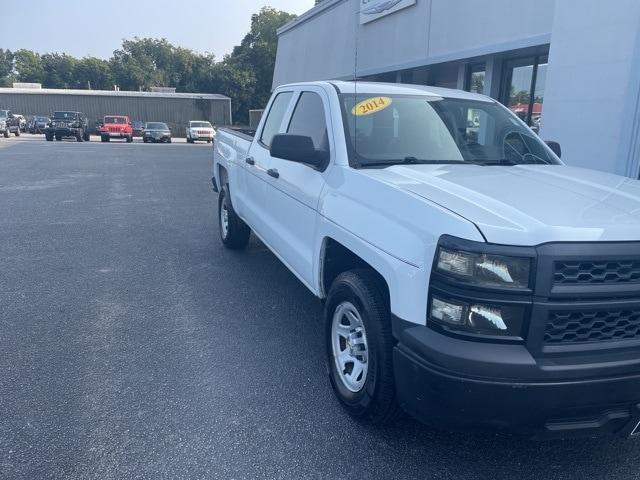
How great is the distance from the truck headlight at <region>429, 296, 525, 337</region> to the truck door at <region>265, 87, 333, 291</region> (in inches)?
56.2

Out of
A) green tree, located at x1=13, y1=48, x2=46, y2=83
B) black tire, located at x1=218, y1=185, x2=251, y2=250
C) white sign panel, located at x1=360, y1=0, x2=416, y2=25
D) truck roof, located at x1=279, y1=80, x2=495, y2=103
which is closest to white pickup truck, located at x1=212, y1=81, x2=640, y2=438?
truck roof, located at x1=279, y1=80, x2=495, y2=103

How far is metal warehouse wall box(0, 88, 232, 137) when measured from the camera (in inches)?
1954

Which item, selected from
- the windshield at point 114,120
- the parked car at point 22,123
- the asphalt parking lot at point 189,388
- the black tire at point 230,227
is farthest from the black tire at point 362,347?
the parked car at point 22,123

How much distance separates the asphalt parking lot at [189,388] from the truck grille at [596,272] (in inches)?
31.5

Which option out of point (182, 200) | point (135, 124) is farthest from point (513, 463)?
point (135, 124)

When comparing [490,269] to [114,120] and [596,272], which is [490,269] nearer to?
[596,272]

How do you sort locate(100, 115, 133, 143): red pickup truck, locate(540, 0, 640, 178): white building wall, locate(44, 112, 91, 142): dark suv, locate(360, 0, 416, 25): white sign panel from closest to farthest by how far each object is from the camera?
locate(540, 0, 640, 178): white building wall → locate(360, 0, 416, 25): white sign panel → locate(44, 112, 91, 142): dark suv → locate(100, 115, 133, 143): red pickup truck

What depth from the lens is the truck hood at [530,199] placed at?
2.20 metres

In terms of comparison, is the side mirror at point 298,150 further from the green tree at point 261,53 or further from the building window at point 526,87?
the green tree at point 261,53

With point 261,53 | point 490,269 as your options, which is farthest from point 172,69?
point 490,269

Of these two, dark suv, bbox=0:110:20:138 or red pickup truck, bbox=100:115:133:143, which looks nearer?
red pickup truck, bbox=100:115:133:143

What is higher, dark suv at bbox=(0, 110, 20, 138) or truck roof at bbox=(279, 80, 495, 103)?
truck roof at bbox=(279, 80, 495, 103)

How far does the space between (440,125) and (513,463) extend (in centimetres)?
233

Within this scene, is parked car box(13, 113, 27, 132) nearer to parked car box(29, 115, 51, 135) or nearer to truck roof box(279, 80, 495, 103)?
parked car box(29, 115, 51, 135)
